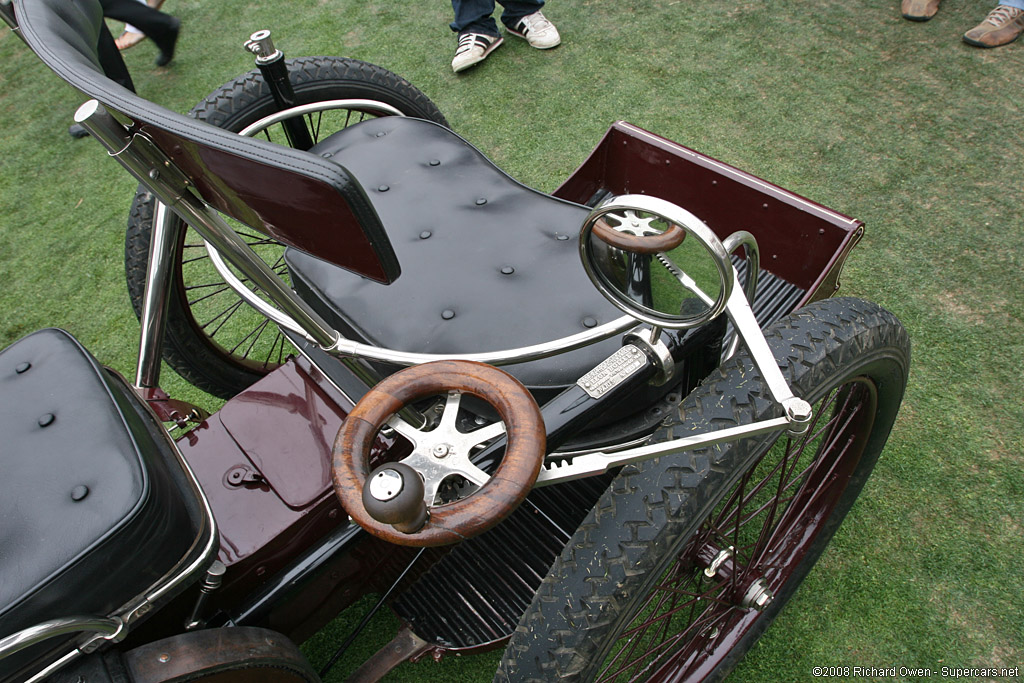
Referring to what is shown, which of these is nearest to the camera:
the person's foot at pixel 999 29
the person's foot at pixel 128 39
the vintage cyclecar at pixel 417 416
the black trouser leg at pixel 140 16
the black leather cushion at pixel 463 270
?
the vintage cyclecar at pixel 417 416

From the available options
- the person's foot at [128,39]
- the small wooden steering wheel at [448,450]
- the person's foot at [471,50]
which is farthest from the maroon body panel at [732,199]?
the person's foot at [128,39]

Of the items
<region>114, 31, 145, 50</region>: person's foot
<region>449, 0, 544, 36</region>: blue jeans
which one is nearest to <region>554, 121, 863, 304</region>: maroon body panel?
<region>449, 0, 544, 36</region>: blue jeans

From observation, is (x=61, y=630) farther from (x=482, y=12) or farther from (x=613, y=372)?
(x=482, y=12)

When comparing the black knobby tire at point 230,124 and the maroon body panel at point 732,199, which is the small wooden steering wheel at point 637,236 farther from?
the black knobby tire at point 230,124

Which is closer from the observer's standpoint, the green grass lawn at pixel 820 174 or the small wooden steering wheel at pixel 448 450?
the small wooden steering wheel at pixel 448 450

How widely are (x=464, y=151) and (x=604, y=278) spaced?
718mm

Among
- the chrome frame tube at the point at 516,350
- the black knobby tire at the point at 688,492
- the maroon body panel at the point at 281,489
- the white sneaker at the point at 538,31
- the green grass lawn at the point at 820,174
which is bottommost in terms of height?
the green grass lawn at the point at 820,174

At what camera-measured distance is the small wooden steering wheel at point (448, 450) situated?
76 cm

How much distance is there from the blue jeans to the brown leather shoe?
1.60 meters

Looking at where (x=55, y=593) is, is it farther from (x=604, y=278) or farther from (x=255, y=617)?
(x=604, y=278)

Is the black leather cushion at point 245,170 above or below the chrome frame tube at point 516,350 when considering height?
above

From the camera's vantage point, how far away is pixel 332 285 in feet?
4.57

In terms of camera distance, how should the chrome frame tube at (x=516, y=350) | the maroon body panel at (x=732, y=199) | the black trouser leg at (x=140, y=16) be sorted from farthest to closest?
the black trouser leg at (x=140, y=16) < the maroon body panel at (x=732, y=199) < the chrome frame tube at (x=516, y=350)

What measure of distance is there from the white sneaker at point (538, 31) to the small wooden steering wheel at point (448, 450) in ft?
8.73
